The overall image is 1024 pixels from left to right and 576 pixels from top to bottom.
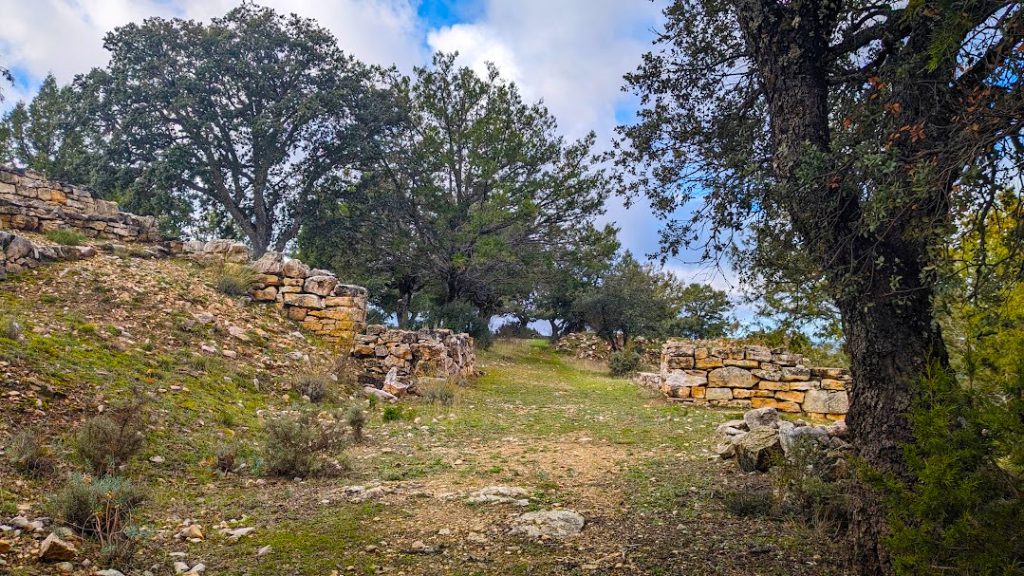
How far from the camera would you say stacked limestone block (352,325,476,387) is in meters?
11.6

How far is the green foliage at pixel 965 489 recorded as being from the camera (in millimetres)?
2264

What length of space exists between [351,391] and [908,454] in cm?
900

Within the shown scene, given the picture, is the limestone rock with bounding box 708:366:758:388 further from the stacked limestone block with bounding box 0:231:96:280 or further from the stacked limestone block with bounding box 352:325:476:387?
the stacked limestone block with bounding box 0:231:96:280

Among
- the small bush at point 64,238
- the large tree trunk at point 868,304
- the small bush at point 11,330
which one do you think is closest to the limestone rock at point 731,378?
the large tree trunk at point 868,304

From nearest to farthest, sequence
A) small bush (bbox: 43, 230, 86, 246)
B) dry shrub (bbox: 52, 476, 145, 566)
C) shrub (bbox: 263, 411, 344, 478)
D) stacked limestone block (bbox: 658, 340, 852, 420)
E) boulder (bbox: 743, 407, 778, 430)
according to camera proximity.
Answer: dry shrub (bbox: 52, 476, 145, 566) < shrub (bbox: 263, 411, 344, 478) < boulder (bbox: 743, 407, 778, 430) < stacked limestone block (bbox: 658, 340, 852, 420) < small bush (bbox: 43, 230, 86, 246)

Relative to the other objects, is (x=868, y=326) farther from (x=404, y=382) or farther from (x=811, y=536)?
(x=404, y=382)

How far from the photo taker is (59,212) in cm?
1227

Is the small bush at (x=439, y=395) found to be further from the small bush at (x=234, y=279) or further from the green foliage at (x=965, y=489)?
the green foliage at (x=965, y=489)

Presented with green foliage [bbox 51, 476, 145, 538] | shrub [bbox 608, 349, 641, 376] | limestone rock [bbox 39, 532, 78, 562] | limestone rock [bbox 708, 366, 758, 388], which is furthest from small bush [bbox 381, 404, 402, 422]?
shrub [bbox 608, 349, 641, 376]

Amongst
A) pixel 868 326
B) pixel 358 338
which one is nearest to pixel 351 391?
pixel 358 338

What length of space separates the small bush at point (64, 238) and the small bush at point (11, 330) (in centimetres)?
572

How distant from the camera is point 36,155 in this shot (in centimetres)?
2952

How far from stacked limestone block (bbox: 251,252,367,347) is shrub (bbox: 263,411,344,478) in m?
6.30

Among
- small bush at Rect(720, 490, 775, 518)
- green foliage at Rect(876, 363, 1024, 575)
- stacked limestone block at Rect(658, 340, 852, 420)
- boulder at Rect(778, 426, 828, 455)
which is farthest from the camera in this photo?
stacked limestone block at Rect(658, 340, 852, 420)
